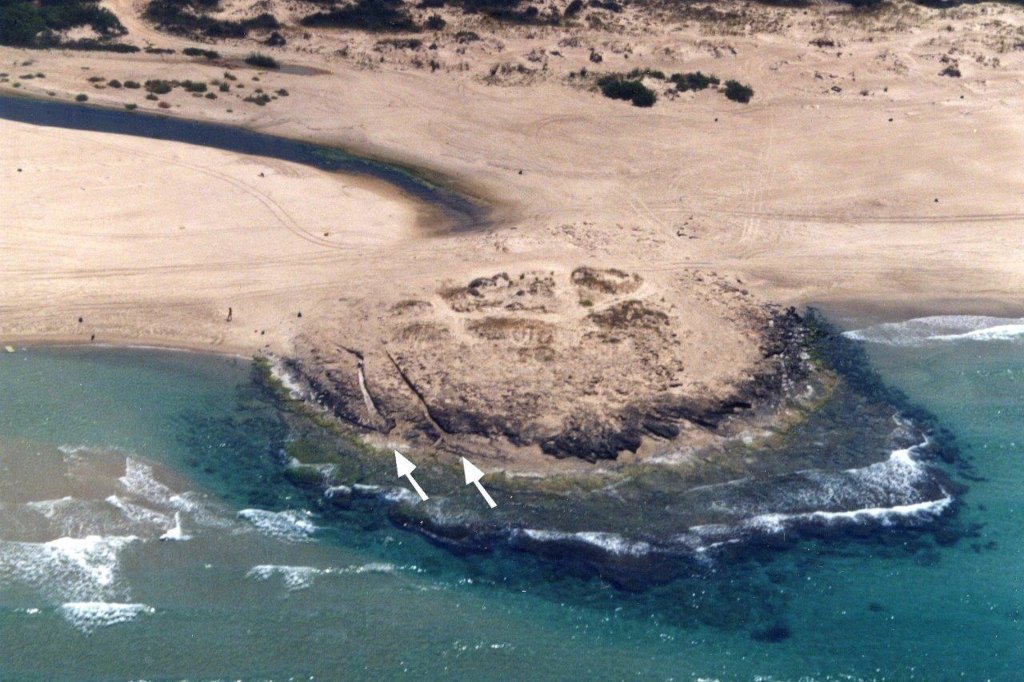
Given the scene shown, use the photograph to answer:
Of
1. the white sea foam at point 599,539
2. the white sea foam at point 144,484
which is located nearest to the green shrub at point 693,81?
the white sea foam at point 599,539

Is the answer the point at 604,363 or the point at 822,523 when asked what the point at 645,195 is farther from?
the point at 822,523

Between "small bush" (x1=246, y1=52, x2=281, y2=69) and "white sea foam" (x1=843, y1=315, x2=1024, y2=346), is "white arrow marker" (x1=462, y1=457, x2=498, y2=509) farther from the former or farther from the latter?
"small bush" (x1=246, y1=52, x2=281, y2=69)

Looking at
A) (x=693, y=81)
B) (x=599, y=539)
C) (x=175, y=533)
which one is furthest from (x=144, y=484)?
(x=693, y=81)

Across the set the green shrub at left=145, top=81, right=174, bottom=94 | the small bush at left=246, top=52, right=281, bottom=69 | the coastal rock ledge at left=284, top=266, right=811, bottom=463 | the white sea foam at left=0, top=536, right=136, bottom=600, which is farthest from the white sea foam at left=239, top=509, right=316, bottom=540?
the small bush at left=246, top=52, right=281, bottom=69

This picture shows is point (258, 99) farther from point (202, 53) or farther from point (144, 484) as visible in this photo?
point (144, 484)

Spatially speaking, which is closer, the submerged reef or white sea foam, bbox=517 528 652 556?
white sea foam, bbox=517 528 652 556
